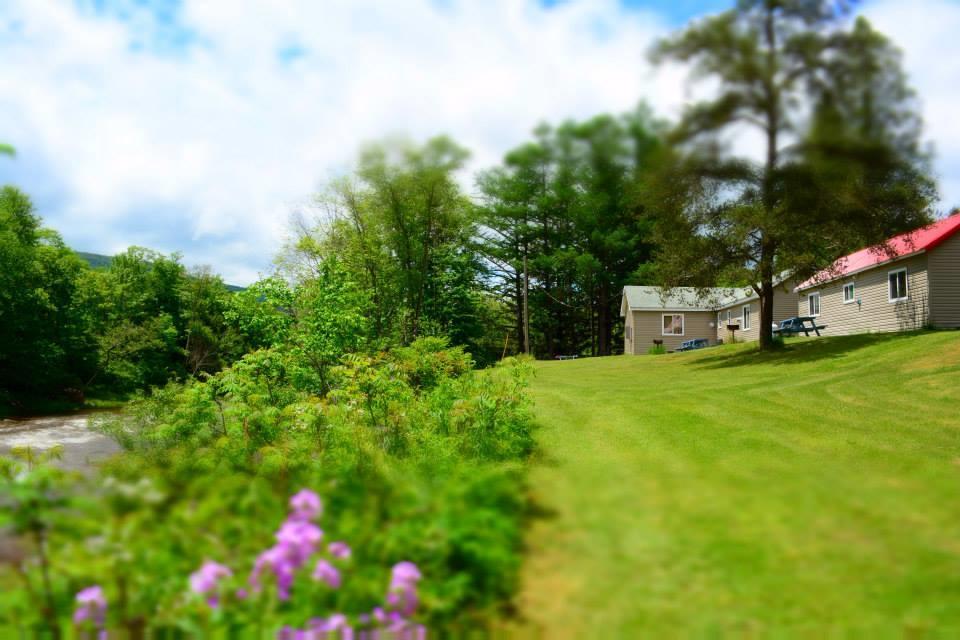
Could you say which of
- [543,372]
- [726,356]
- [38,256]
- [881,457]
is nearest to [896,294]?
[726,356]

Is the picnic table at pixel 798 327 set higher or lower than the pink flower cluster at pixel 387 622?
higher

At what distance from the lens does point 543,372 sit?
20406 mm

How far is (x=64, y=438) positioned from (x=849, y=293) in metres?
22.7

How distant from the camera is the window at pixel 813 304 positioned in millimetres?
23956

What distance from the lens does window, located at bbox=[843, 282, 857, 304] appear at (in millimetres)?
20969

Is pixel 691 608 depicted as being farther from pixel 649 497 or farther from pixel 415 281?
pixel 415 281

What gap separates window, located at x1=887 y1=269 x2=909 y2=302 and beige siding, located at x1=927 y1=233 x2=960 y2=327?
1.04m

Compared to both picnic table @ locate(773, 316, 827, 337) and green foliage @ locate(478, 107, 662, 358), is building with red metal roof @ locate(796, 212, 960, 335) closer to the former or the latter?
picnic table @ locate(773, 316, 827, 337)

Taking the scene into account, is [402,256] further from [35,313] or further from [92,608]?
[35,313]

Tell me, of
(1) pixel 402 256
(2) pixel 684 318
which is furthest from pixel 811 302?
(1) pixel 402 256

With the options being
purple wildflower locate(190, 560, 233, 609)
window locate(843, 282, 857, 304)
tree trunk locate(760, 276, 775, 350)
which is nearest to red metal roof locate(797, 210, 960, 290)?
tree trunk locate(760, 276, 775, 350)

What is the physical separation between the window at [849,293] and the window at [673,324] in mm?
10026

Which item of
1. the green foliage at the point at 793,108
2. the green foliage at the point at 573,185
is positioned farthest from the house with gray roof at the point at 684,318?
the green foliage at the point at 573,185

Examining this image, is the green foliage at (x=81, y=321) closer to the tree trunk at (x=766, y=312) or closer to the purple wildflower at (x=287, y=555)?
the tree trunk at (x=766, y=312)
